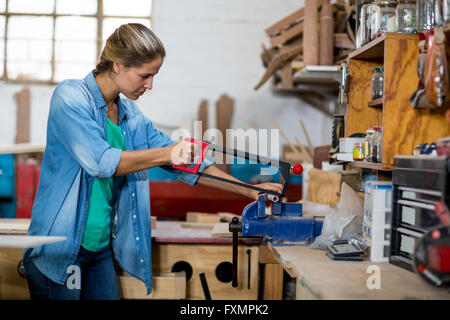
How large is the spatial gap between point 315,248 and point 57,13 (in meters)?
3.97

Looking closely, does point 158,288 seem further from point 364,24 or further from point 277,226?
point 364,24

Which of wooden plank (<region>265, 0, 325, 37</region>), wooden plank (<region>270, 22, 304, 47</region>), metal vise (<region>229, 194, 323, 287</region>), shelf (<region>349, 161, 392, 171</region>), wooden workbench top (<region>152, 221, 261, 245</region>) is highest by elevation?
wooden plank (<region>265, 0, 325, 37</region>)

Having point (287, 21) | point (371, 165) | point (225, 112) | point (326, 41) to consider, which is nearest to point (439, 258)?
point (371, 165)

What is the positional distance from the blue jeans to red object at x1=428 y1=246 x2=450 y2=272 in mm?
1181

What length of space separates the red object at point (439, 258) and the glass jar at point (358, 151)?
2.20 feet

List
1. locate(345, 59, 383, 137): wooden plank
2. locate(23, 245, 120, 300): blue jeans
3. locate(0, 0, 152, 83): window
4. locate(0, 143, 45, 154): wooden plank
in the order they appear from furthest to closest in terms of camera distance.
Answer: locate(0, 0, 152, 83): window, locate(0, 143, 45, 154): wooden plank, locate(345, 59, 383, 137): wooden plank, locate(23, 245, 120, 300): blue jeans

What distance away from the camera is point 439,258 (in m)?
1.10

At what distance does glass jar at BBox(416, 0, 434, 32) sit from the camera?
4.60 ft

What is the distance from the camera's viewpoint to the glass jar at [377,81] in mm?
1747

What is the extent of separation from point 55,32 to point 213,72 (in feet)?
5.45

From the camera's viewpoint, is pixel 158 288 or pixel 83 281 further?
pixel 158 288

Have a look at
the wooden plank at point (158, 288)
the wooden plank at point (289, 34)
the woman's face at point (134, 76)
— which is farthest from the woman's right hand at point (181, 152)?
the wooden plank at point (289, 34)

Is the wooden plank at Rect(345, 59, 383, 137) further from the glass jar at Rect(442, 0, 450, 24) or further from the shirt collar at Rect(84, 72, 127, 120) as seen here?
the shirt collar at Rect(84, 72, 127, 120)

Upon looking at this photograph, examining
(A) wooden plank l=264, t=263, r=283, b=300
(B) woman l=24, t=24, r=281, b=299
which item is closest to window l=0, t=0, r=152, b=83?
(B) woman l=24, t=24, r=281, b=299
